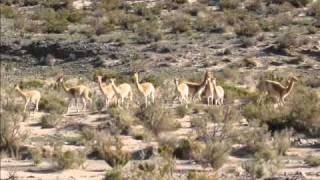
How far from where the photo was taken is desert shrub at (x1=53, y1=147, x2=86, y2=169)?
14.4m

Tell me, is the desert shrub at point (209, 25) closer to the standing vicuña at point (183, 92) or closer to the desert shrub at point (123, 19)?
the desert shrub at point (123, 19)

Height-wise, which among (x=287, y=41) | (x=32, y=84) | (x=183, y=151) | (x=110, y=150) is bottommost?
(x=287, y=41)

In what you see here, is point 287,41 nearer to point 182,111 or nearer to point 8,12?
point 182,111

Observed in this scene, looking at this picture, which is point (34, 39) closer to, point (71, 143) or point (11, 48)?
point (11, 48)

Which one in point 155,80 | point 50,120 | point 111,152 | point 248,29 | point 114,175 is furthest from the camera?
point 248,29

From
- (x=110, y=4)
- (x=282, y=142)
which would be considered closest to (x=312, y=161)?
(x=282, y=142)

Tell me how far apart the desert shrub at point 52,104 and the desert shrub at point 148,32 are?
58.9 ft

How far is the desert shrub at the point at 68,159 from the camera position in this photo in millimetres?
14405

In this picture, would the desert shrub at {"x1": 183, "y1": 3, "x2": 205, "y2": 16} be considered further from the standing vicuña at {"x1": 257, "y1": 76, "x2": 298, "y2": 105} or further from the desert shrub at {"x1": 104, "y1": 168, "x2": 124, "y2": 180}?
the desert shrub at {"x1": 104, "y1": 168, "x2": 124, "y2": 180}

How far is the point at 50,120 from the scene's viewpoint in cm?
1900

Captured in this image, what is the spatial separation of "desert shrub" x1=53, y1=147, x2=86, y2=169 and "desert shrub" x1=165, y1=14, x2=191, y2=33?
92.1 ft

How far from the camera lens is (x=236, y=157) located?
53.5ft

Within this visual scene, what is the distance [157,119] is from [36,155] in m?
4.54

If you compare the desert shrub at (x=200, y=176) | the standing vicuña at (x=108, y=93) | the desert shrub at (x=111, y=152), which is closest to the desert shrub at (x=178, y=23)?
the standing vicuña at (x=108, y=93)
